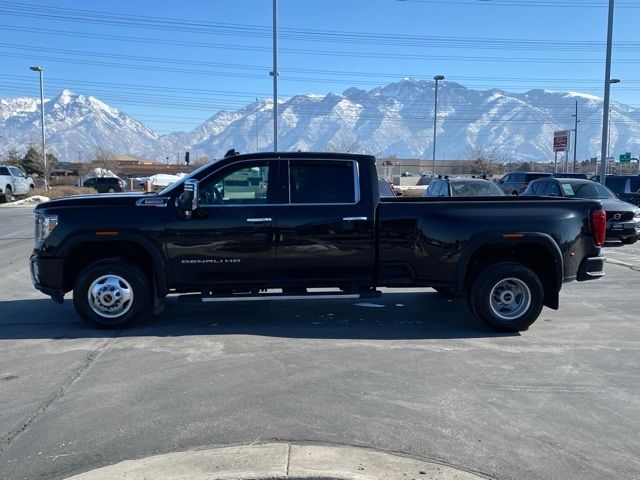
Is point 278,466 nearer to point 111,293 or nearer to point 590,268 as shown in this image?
point 111,293

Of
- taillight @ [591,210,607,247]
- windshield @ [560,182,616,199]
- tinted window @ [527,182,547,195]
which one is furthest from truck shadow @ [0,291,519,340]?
tinted window @ [527,182,547,195]

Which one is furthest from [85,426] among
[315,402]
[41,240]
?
[41,240]

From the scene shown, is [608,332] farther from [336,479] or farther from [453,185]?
[453,185]

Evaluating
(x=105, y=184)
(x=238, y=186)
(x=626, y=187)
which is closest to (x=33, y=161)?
(x=105, y=184)

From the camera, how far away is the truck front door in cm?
692

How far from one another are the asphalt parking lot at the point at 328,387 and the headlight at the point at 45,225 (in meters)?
1.18

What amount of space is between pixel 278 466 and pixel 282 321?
3857mm

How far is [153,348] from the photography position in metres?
6.43

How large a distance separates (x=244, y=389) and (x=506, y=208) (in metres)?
3.91

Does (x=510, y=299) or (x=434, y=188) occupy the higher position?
(x=434, y=188)

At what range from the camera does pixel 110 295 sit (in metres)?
6.98

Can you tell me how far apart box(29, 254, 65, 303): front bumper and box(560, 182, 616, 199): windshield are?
1418 centimetres

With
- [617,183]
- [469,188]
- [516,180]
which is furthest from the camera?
[516,180]

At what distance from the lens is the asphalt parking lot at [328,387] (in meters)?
4.14
